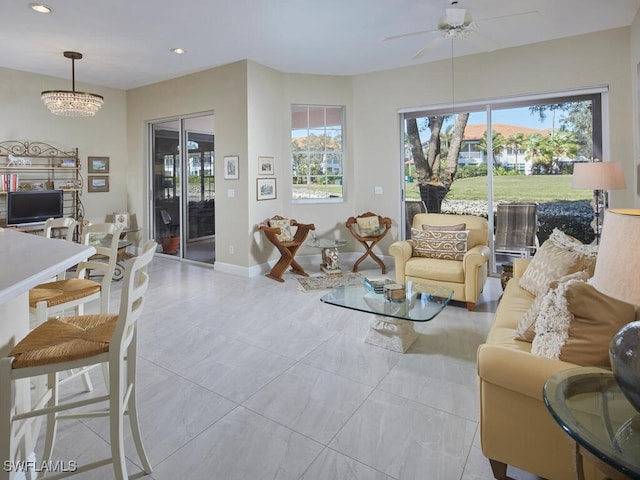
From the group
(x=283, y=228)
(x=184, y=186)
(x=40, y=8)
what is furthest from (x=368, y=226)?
(x=40, y=8)

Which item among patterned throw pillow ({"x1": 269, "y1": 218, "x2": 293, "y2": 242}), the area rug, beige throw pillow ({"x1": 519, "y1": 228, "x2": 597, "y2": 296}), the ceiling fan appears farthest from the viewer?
patterned throw pillow ({"x1": 269, "y1": 218, "x2": 293, "y2": 242})

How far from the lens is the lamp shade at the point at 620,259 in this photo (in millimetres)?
1023

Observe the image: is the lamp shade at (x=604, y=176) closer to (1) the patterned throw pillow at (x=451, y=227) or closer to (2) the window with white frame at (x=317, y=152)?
(1) the patterned throw pillow at (x=451, y=227)

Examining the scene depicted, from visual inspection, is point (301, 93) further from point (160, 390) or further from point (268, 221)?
point (160, 390)

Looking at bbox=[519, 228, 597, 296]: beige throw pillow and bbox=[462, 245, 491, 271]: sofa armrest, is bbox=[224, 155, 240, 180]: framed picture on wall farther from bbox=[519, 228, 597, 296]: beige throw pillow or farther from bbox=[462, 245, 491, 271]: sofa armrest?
bbox=[519, 228, 597, 296]: beige throw pillow

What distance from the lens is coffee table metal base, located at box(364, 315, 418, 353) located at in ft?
9.87

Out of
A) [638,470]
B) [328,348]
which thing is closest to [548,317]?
[638,470]

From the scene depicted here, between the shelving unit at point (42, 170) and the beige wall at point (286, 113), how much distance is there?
18cm

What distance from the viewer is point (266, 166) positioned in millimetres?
5648

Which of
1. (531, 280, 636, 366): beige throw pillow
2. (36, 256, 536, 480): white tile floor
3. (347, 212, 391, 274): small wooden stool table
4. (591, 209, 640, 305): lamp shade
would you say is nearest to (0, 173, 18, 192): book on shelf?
(36, 256, 536, 480): white tile floor

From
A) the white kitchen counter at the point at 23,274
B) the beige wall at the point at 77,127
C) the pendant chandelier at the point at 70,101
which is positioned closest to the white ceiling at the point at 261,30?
the beige wall at the point at 77,127

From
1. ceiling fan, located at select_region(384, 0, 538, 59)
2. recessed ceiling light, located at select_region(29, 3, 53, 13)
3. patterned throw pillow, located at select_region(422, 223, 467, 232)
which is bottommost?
patterned throw pillow, located at select_region(422, 223, 467, 232)

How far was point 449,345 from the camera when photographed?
311 cm

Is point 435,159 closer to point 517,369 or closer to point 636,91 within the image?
point 636,91
